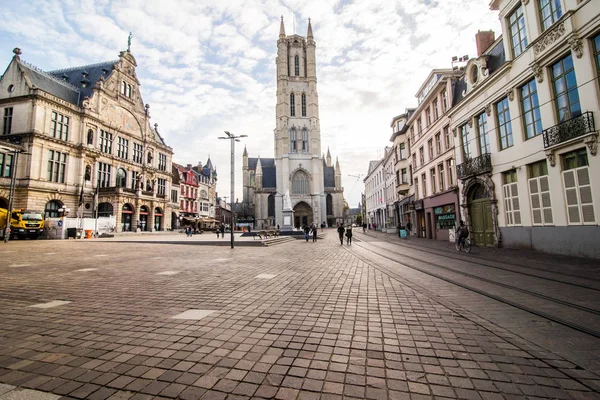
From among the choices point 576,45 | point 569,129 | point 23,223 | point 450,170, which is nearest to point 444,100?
point 450,170

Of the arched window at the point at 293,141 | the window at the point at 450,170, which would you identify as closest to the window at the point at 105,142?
the arched window at the point at 293,141

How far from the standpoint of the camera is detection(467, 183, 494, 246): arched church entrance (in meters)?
16.4

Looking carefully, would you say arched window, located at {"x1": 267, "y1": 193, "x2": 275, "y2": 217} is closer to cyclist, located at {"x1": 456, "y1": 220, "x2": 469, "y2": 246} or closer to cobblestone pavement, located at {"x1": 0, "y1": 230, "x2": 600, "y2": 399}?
cyclist, located at {"x1": 456, "y1": 220, "x2": 469, "y2": 246}

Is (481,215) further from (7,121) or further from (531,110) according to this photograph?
(7,121)

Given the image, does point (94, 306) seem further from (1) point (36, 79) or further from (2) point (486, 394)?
(1) point (36, 79)

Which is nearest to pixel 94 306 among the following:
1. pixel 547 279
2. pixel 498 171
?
pixel 547 279

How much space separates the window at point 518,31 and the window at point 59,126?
41.4 meters

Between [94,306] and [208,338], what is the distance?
8.86ft

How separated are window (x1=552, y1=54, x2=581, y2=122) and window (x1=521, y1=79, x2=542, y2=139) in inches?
39.5

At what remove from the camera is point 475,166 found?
56.0 ft

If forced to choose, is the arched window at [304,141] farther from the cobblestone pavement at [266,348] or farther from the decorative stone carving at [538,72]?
the cobblestone pavement at [266,348]

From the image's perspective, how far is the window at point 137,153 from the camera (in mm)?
42031

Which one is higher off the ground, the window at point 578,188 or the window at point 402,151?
the window at point 402,151

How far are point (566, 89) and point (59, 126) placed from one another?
141 feet
